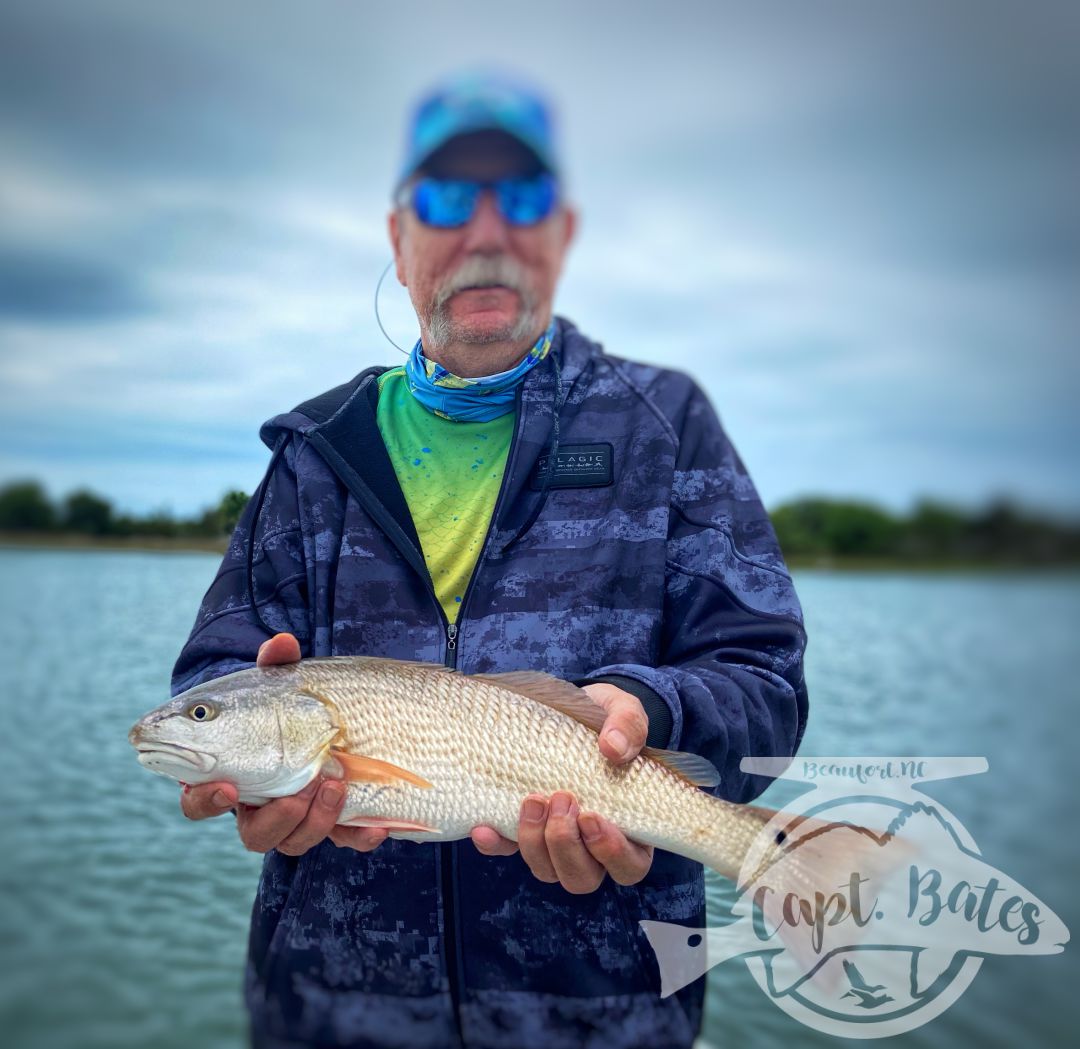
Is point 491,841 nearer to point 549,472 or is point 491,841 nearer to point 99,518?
point 549,472

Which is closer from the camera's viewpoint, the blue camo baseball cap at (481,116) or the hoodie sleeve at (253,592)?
the blue camo baseball cap at (481,116)

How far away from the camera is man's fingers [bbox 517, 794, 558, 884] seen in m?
2.44

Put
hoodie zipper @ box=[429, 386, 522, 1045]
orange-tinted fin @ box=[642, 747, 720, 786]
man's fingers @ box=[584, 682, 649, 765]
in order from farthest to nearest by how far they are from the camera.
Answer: hoodie zipper @ box=[429, 386, 522, 1045] → orange-tinted fin @ box=[642, 747, 720, 786] → man's fingers @ box=[584, 682, 649, 765]

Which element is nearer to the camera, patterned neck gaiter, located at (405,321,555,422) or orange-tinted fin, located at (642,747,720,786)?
orange-tinted fin, located at (642,747,720,786)

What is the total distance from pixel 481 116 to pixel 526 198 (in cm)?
28

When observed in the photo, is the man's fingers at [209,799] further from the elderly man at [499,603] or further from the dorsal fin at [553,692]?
the dorsal fin at [553,692]

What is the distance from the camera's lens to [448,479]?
291 cm

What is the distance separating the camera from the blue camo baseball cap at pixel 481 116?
8.42 feet

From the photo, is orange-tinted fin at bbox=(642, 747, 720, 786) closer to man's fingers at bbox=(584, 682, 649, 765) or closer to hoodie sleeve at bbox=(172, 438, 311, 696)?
man's fingers at bbox=(584, 682, 649, 765)

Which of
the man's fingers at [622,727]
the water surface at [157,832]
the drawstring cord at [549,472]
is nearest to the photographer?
the man's fingers at [622,727]

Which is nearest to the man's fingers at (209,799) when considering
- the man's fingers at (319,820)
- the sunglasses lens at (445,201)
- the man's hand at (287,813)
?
the man's hand at (287,813)

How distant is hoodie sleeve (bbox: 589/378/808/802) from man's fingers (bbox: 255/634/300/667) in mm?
957

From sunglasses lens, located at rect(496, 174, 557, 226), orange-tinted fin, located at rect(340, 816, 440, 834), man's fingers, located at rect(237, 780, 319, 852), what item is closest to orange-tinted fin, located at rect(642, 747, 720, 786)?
orange-tinted fin, located at rect(340, 816, 440, 834)

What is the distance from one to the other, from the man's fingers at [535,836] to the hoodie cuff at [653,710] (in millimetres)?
371
